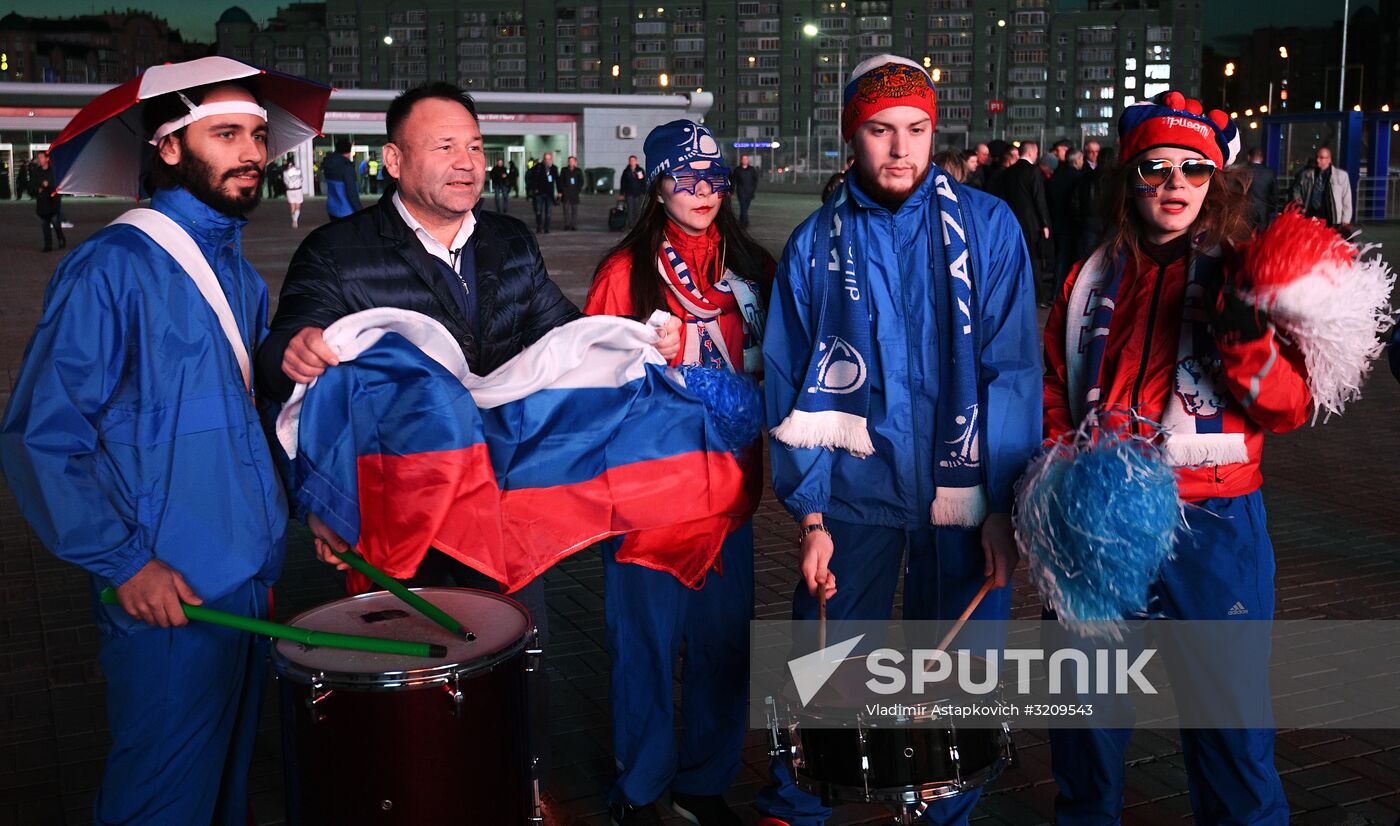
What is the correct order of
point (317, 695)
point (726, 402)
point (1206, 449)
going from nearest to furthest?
1. point (317, 695)
2. point (1206, 449)
3. point (726, 402)

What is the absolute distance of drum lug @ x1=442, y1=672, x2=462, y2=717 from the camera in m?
2.62

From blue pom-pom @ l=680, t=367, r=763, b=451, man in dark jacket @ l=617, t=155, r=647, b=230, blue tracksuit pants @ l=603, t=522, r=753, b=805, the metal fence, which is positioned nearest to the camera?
blue pom-pom @ l=680, t=367, r=763, b=451

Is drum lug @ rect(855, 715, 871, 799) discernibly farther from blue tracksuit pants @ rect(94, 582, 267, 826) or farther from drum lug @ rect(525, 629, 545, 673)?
blue tracksuit pants @ rect(94, 582, 267, 826)

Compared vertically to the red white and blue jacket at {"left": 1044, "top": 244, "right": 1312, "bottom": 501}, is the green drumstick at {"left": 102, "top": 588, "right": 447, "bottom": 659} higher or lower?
lower

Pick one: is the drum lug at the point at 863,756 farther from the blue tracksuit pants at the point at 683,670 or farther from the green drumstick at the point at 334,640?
the blue tracksuit pants at the point at 683,670

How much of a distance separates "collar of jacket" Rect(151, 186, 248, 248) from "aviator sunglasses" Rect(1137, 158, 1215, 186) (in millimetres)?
2369

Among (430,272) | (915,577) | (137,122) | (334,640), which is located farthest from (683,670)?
(137,122)

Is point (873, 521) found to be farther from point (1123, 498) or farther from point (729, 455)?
point (1123, 498)

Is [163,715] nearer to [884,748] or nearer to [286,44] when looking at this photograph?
[884,748]

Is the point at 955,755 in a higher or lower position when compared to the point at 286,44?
lower

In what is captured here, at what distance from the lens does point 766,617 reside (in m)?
5.98

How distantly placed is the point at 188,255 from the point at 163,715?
1109 mm

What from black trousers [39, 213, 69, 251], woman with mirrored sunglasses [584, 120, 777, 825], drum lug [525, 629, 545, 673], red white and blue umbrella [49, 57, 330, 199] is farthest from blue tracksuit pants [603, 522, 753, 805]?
black trousers [39, 213, 69, 251]

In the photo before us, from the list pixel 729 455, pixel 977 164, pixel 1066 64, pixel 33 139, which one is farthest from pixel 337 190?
pixel 1066 64
